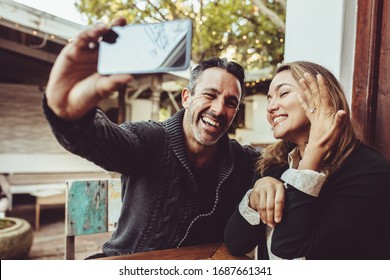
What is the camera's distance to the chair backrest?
1732 mm

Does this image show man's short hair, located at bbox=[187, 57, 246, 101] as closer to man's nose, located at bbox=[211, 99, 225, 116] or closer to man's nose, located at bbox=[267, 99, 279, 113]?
man's nose, located at bbox=[211, 99, 225, 116]

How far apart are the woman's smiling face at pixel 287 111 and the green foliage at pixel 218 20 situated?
2.05 ft

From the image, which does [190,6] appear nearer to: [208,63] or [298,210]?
[208,63]

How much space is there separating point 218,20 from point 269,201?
242 cm

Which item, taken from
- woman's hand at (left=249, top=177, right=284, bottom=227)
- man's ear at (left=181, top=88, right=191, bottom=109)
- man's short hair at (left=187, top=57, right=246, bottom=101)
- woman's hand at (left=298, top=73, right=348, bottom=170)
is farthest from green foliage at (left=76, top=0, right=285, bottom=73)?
woman's hand at (left=249, top=177, right=284, bottom=227)

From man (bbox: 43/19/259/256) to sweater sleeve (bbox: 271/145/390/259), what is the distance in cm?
47

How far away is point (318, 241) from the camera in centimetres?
100

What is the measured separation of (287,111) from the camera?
3.95 feet

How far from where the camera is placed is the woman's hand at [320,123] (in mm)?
→ 997

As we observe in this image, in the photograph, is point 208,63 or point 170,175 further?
point 208,63

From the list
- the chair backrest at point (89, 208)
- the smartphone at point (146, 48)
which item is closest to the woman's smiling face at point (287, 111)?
the smartphone at point (146, 48)

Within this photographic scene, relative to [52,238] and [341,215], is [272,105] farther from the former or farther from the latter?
[52,238]

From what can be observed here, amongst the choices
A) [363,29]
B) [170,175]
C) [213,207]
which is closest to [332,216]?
[213,207]

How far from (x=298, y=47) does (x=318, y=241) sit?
3.54ft
